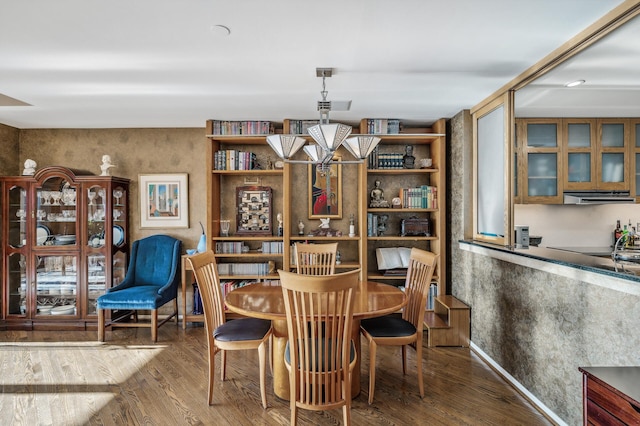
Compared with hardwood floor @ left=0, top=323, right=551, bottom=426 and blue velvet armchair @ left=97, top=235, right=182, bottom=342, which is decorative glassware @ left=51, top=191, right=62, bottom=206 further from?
hardwood floor @ left=0, top=323, right=551, bottom=426

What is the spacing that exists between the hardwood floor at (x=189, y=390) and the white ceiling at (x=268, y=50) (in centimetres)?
252

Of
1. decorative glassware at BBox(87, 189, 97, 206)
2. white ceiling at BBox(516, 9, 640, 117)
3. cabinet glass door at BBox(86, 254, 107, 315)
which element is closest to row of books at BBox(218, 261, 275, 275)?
cabinet glass door at BBox(86, 254, 107, 315)

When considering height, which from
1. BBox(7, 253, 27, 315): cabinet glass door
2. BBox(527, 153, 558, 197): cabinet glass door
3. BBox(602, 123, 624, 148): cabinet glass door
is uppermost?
BBox(602, 123, 624, 148): cabinet glass door

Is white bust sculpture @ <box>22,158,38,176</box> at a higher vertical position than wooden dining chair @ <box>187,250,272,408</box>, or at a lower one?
higher

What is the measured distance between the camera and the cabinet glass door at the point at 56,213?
4.41 metres

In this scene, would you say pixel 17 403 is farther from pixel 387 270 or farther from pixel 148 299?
pixel 387 270

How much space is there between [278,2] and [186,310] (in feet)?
12.7

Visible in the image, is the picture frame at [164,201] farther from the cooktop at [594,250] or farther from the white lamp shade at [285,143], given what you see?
the cooktop at [594,250]

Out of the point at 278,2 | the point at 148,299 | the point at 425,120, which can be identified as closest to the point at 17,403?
the point at 148,299

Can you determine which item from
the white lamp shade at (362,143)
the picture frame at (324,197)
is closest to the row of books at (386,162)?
the picture frame at (324,197)

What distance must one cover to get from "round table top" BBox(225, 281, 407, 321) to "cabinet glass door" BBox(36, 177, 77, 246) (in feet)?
9.07

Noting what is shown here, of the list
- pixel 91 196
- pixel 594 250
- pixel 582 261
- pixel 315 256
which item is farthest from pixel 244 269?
pixel 594 250

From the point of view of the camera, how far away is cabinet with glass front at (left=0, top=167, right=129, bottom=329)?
4.36 meters

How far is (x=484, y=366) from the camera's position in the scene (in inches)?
129
